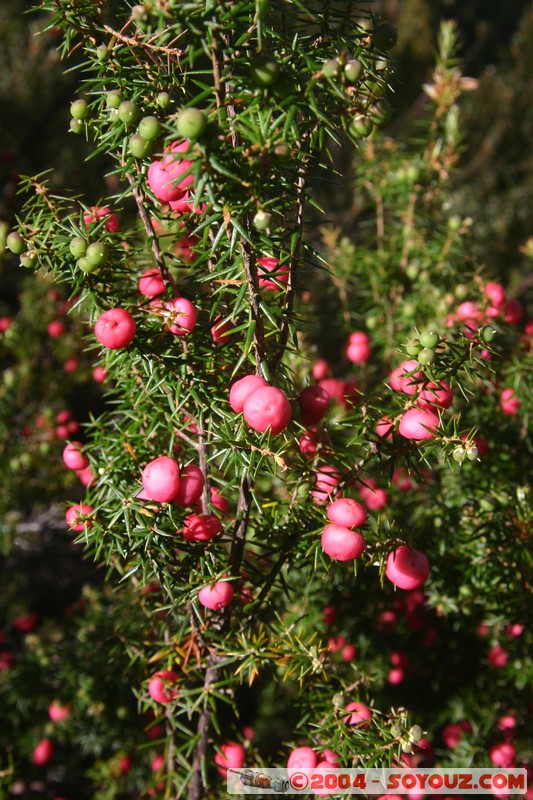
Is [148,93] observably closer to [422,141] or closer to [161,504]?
[161,504]

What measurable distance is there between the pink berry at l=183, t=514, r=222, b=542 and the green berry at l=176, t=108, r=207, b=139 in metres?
0.65

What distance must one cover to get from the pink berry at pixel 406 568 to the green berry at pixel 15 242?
890 mm

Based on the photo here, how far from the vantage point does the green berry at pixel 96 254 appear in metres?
0.98

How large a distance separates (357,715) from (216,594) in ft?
1.55

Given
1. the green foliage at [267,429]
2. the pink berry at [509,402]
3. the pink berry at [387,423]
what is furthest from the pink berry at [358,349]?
the pink berry at [387,423]

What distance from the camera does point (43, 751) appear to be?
211 centimetres

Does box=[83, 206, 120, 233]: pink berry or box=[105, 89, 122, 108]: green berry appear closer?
box=[105, 89, 122, 108]: green berry

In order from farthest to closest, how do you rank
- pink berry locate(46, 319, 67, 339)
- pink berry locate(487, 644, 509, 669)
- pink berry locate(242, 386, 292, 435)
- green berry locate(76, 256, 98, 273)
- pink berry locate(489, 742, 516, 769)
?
1. pink berry locate(46, 319, 67, 339)
2. pink berry locate(487, 644, 509, 669)
3. pink berry locate(489, 742, 516, 769)
4. green berry locate(76, 256, 98, 273)
5. pink berry locate(242, 386, 292, 435)

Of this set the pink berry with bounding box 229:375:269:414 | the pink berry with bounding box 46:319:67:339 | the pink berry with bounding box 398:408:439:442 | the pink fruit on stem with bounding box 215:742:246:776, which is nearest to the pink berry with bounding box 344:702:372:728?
the pink fruit on stem with bounding box 215:742:246:776

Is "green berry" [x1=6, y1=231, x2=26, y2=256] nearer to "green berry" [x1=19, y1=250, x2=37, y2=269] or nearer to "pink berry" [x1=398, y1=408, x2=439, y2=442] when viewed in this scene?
"green berry" [x1=19, y1=250, x2=37, y2=269]

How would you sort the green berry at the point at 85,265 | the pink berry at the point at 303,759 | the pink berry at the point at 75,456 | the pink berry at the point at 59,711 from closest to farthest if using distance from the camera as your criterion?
1. the green berry at the point at 85,265
2. the pink berry at the point at 303,759
3. the pink berry at the point at 75,456
4. the pink berry at the point at 59,711

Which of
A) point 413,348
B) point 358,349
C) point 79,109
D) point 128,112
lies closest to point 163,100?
point 128,112

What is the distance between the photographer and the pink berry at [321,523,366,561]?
0.98 m

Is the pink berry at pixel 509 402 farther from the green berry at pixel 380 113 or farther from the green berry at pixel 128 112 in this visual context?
the green berry at pixel 128 112
